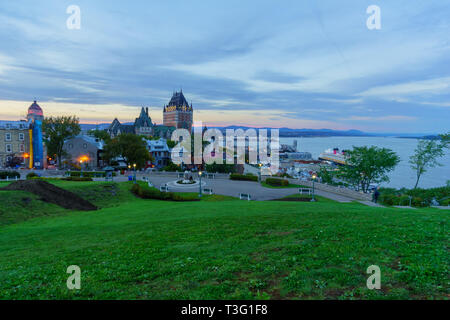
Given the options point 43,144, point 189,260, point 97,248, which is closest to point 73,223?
point 97,248

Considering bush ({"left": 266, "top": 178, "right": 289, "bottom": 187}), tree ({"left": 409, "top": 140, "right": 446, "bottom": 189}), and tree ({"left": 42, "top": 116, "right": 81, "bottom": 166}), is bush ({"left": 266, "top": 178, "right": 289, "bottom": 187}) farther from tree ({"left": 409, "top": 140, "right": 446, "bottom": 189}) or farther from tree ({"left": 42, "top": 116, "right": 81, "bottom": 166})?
tree ({"left": 42, "top": 116, "right": 81, "bottom": 166})

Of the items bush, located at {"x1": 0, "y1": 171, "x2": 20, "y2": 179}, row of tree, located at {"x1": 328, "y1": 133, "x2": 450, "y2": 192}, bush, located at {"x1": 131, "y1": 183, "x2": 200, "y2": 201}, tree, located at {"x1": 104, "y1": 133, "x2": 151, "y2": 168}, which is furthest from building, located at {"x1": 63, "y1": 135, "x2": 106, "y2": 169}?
row of tree, located at {"x1": 328, "y1": 133, "x2": 450, "y2": 192}

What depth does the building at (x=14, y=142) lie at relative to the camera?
2251 inches

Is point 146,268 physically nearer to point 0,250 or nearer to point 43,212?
point 0,250

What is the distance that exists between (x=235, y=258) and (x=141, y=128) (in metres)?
169

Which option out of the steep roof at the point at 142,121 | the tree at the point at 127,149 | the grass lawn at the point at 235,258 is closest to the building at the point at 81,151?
the tree at the point at 127,149

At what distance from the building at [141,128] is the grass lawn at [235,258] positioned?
151233 mm

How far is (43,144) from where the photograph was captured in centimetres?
6512

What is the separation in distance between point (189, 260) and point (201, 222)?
17.0ft

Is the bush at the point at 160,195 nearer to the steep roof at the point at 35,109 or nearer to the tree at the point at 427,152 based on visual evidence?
the tree at the point at 427,152

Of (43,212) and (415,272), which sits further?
(43,212)

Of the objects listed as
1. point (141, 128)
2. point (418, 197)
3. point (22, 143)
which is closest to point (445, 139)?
point (418, 197)

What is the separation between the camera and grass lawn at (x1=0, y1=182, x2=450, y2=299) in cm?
593
